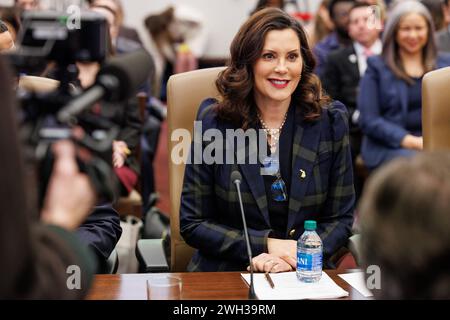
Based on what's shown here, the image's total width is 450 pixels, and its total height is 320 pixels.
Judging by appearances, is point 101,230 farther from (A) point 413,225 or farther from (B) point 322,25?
(B) point 322,25

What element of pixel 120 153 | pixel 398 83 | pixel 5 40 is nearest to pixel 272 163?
pixel 5 40

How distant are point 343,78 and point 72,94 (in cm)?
331

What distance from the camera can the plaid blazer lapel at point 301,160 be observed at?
2.26 m

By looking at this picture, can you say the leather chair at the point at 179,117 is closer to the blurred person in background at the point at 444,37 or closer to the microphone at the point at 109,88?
the microphone at the point at 109,88

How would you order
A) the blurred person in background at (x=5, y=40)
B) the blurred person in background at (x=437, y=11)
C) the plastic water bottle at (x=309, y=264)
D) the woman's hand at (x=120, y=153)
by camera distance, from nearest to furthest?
the plastic water bottle at (x=309, y=264) → the blurred person in background at (x=5, y=40) → the woman's hand at (x=120, y=153) → the blurred person in background at (x=437, y=11)

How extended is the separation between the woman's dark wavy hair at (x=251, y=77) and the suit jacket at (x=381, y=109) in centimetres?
143

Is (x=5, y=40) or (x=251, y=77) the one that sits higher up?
(x=5, y=40)

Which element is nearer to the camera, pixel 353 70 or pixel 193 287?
pixel 193 287

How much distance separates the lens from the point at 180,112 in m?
2.42

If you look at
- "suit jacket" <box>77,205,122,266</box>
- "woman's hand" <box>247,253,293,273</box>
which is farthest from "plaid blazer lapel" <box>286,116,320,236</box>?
"suit jacket" <box>77,205,122,266</box>

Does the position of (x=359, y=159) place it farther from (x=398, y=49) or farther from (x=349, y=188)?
(x=349, y=188)

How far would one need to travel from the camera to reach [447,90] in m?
2.47

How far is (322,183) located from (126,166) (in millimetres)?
1501

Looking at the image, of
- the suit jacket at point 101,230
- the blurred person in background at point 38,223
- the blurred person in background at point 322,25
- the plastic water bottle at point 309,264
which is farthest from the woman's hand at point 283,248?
the blurred person in background at point 322,25
